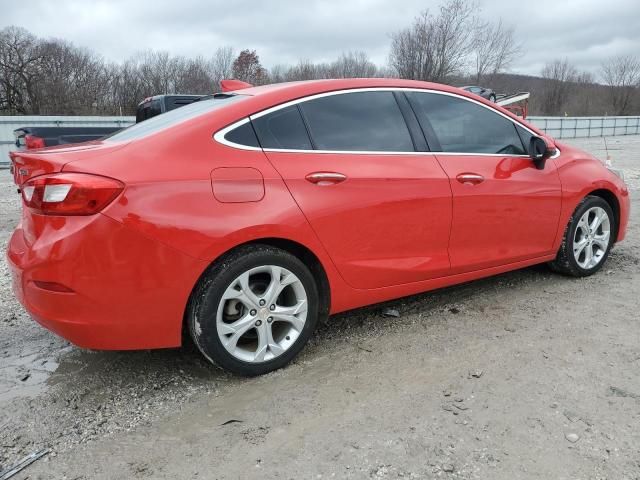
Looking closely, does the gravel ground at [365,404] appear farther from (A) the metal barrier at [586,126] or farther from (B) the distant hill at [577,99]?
(B) the distant hill at [577,99]

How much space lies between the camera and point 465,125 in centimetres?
Answer: 351

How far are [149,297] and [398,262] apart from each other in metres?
1.47

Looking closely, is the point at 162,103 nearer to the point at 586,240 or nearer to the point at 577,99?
the point at 586,240

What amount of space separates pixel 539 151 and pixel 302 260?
2.04m

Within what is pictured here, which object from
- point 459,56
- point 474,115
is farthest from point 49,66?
point 474,115

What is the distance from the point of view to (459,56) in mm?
41281

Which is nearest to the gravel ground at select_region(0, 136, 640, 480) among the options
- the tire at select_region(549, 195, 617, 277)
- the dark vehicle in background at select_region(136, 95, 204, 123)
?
the tire at select_region(549, 195, 617, 277)

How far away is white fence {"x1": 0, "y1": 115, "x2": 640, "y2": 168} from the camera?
18719 millimetres

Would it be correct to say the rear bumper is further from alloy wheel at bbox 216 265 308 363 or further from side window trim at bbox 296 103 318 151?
side window trim at bbox 296 103 318 151

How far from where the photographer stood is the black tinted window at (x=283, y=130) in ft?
8.97

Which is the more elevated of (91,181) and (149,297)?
(91,181)

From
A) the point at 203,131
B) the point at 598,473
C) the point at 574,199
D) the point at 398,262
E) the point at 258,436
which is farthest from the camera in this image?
the point at 574,199

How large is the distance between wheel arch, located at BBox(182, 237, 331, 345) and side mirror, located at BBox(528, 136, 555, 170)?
1.93m

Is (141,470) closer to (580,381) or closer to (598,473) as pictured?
(598,473)
